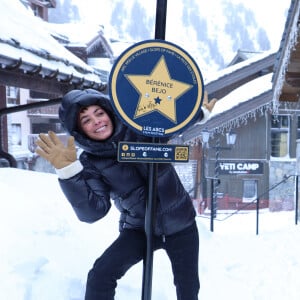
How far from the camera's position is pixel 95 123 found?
6.73 feet

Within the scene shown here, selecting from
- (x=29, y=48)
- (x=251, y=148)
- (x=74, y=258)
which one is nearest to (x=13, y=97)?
(x=251, y=148)

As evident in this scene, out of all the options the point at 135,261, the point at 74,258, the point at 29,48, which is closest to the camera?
the point at 135,261

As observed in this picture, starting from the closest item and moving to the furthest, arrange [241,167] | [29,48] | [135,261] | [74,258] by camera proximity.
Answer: [135,261], [74,258], [29,48], [241,167]

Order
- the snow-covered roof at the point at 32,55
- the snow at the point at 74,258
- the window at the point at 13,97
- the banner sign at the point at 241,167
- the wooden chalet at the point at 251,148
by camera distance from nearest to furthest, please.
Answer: the snow at the point at 74,258, the snow-covered roof at the point at 32,55, the banner sign at the point at 241,167, the window at the point at 13,97, the wooden chalet at the point at 251,148

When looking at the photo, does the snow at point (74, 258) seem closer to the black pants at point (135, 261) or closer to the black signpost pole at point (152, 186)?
the black pants at point (135, 261)

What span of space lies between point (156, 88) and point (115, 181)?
570mm

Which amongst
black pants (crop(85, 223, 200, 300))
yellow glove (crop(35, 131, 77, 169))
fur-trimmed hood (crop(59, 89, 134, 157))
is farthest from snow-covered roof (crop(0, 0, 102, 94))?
black pants (crop(85, 223, 200, 300))

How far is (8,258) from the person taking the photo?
9.14 feet

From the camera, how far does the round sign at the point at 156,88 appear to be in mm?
1896

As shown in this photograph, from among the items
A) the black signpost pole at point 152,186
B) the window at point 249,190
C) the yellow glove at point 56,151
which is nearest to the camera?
the yellow glove at point 56,151

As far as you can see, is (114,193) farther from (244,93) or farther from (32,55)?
(244,93)

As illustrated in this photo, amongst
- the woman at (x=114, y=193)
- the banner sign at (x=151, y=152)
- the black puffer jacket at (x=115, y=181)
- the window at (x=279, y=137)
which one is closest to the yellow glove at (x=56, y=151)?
the woman at (x=114, y=193)

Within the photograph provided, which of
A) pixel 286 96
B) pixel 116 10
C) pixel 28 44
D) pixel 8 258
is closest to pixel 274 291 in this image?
pixel 8 258

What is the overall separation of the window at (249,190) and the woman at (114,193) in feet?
45.0
